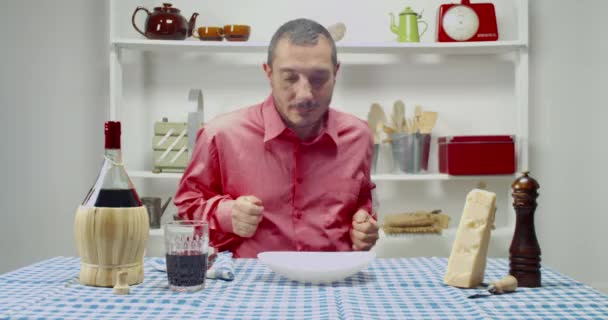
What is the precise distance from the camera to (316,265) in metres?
1.37

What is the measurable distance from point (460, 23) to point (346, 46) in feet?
1.81

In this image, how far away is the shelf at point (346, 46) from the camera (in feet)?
10.1

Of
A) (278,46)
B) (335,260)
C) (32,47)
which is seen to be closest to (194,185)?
(278,46)

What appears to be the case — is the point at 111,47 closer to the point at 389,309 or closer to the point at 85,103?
the point at 85,103

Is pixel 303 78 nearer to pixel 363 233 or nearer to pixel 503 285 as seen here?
pixel 363 233

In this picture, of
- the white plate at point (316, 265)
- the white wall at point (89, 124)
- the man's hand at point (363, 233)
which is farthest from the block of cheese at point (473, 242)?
the white wall at point (89, 124)

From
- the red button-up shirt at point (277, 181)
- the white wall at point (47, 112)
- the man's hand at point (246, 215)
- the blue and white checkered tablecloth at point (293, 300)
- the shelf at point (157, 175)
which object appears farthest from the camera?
the white wall at point (47, 112)

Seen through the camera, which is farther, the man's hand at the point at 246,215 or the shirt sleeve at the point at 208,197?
the shirt sleeve at the point at 208,197

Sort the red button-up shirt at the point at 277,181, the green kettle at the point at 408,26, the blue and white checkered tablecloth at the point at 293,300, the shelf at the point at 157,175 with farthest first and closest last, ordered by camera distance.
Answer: the green kettle at the point at 408,26 < the shelf at the point at 157,175 < the red button-up shirt at the point at 277,181 < the blue and white checkered tablecloth at the point at 293,300

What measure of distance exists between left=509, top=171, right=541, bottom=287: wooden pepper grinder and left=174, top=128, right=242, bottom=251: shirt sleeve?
746 mm

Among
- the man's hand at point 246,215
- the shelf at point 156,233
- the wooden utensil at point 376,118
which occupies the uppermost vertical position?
the wooden utensil at point 376,118

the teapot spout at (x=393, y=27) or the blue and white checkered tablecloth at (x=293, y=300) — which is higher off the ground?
the teapot spout at (x=393, y=27)

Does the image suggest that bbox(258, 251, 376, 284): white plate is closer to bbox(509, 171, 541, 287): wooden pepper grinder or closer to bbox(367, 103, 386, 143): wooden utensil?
bbox(509, 171, 541, 287): wooden pepper grinder

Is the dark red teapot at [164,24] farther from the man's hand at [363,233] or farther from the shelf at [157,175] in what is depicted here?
the man's hand at [363,233]
